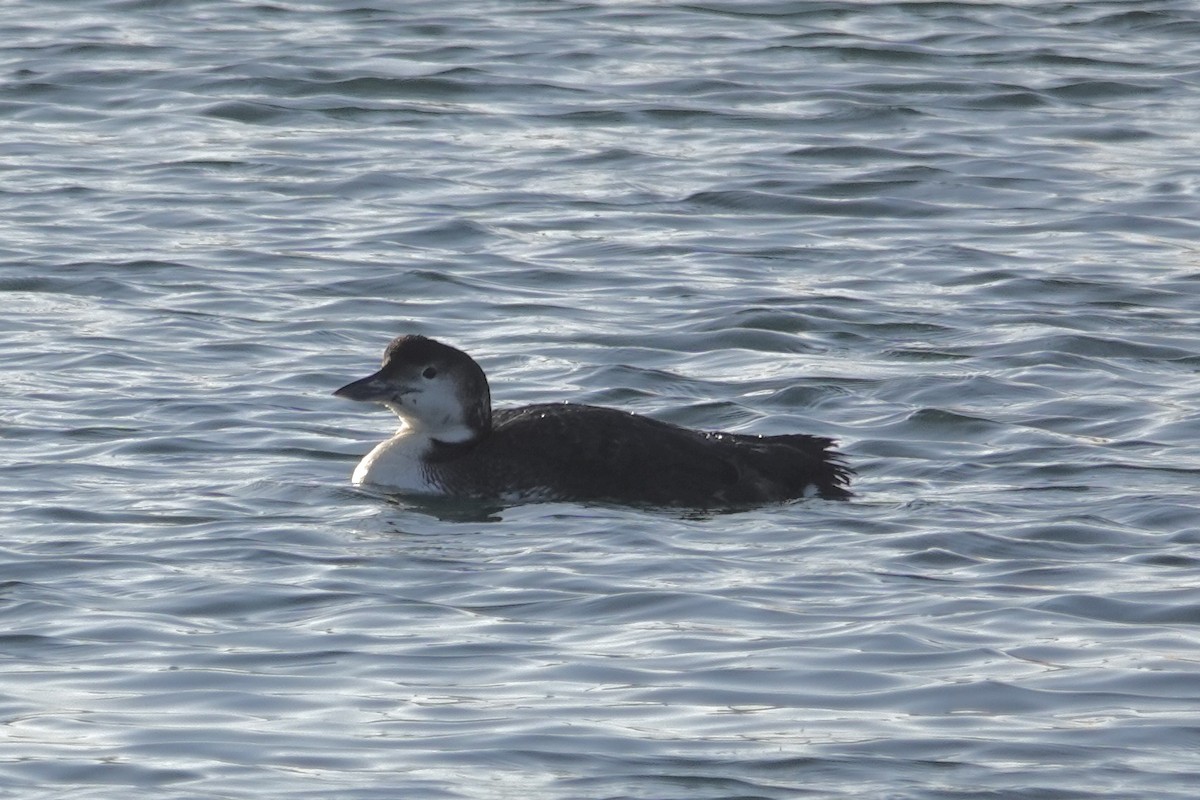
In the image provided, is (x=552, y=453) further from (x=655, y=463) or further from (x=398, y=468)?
(x=398, y=468)

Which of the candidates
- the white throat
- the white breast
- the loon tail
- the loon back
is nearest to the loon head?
the white throat

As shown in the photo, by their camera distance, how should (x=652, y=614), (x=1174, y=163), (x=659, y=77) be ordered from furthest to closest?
(x=659, y=77) → (x=1174, y=163) → (x=652, y=614)

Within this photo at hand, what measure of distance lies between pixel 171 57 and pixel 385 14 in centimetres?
217

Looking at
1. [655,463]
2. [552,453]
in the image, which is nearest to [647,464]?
[655,463]

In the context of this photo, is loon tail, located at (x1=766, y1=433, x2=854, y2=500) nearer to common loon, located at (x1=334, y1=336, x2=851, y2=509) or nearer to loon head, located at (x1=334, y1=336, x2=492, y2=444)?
common loon, located at (x1=334, y1=336, x2=851, y2=509)

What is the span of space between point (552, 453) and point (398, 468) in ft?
1.94

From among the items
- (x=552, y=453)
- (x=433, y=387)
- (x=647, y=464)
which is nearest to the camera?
(x=647, y=464)

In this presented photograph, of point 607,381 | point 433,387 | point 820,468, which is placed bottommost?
point 607,381

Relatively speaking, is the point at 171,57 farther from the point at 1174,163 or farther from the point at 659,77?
the point at 1174,163

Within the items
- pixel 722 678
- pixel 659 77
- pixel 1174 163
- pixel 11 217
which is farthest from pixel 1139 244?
pixel 722 678

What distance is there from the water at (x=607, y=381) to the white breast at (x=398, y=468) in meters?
0.12

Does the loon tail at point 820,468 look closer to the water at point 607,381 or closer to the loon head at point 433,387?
the water at point 607,381

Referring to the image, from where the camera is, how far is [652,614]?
298 inches

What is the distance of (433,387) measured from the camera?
9.50 metres
